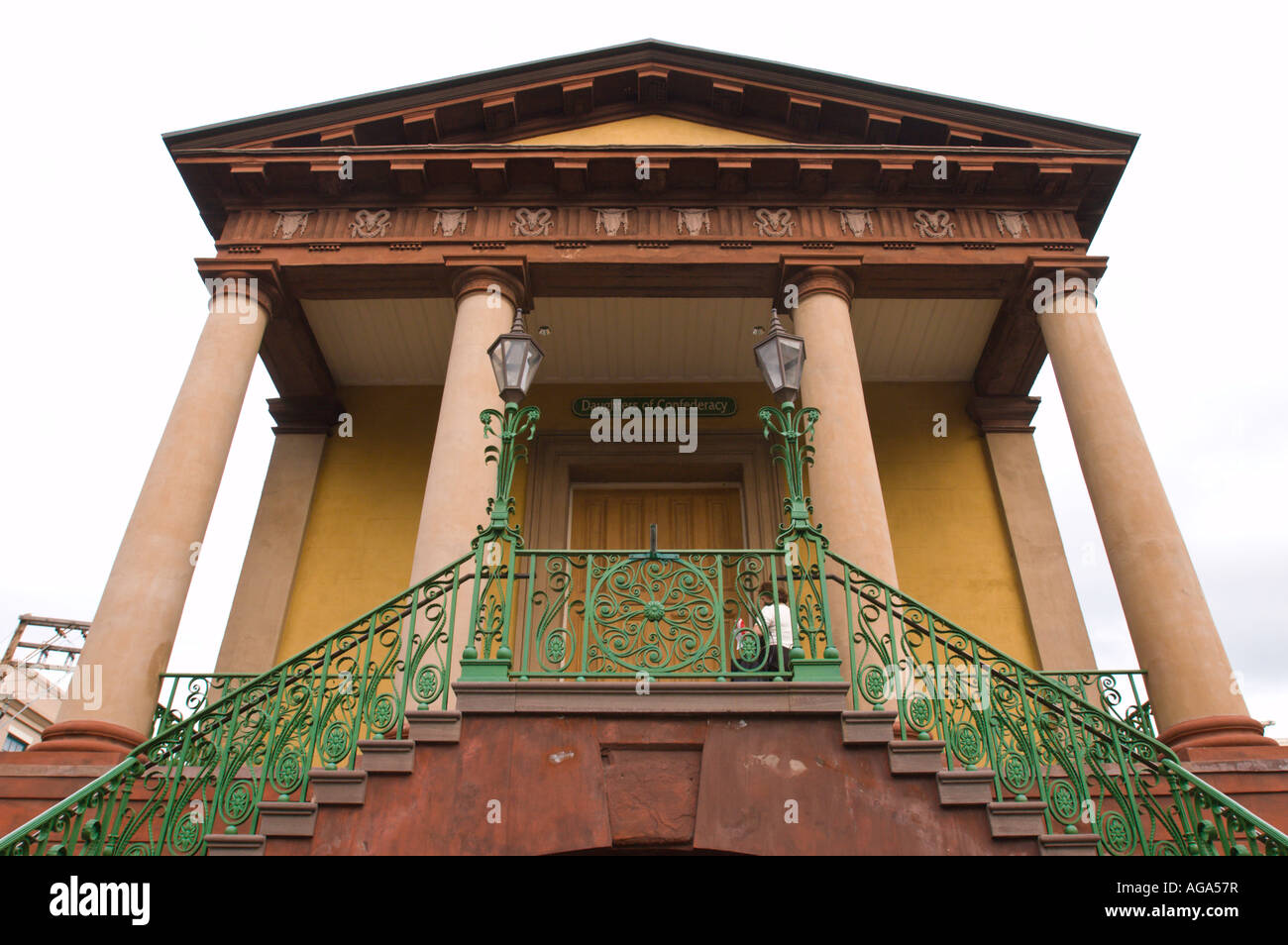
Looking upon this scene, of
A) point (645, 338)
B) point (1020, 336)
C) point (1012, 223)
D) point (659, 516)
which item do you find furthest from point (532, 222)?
point (1020, 336)

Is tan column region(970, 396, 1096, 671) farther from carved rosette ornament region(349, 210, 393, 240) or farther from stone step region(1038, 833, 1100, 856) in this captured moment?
carved rosette ornament region(349, 210, 393, 240)

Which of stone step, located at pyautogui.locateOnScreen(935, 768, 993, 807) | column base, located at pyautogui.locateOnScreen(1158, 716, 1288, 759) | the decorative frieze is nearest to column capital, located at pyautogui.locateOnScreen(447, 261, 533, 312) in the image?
the decorative frieze

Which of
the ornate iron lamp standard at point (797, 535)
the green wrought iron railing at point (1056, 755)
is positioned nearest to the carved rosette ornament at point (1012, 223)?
the ornate iron lamp standard at point (797, 535)

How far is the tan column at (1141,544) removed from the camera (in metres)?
7.45

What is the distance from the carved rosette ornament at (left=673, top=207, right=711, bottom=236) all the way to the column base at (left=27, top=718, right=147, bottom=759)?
307 inches

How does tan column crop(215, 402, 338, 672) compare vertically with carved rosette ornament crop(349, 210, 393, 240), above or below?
below

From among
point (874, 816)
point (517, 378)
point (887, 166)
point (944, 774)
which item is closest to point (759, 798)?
point (874, 816)

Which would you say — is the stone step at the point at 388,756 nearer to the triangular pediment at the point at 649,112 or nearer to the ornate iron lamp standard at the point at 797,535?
the ornate iron lamp standard at the point at 797,535

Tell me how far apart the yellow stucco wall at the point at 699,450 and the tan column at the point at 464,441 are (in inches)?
111

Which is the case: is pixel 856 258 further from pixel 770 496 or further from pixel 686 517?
pixel 686 517

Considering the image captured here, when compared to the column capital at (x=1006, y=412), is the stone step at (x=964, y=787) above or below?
below

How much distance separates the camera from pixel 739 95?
36.7 feet

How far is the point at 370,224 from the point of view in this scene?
10.4 metres

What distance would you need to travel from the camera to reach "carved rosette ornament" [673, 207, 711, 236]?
10289mm
